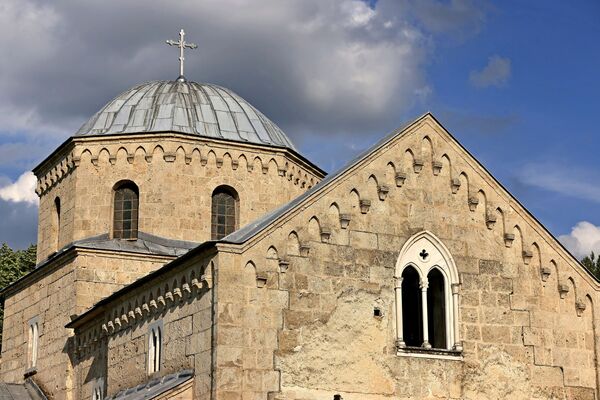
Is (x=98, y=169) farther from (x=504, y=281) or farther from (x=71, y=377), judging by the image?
(x=504, y=281)

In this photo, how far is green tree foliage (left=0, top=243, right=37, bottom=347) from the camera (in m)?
51.4

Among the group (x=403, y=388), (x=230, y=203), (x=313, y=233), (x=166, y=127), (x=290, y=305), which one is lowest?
(x=403, y=388)

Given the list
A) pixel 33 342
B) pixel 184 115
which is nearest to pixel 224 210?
pixel 184 115

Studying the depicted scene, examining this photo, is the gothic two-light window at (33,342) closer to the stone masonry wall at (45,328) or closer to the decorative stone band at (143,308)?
the stone masonry wall at (45,328)

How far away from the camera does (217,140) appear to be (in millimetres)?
30516

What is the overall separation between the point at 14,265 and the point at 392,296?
33272 mm

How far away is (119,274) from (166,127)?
4.48 metres

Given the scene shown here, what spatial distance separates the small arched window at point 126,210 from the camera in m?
30.0

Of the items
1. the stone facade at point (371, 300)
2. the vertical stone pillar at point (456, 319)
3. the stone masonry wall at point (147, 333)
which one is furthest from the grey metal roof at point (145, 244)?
the vertical stone pillar at point (456, 319)

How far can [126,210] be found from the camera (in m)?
30.3

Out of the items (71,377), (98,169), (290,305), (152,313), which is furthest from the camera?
(98,169)

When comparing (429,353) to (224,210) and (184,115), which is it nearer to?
(224,210)

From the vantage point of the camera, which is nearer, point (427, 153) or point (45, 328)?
point (427, 153)

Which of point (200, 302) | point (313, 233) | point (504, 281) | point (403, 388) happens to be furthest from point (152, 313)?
point (504, 281)
